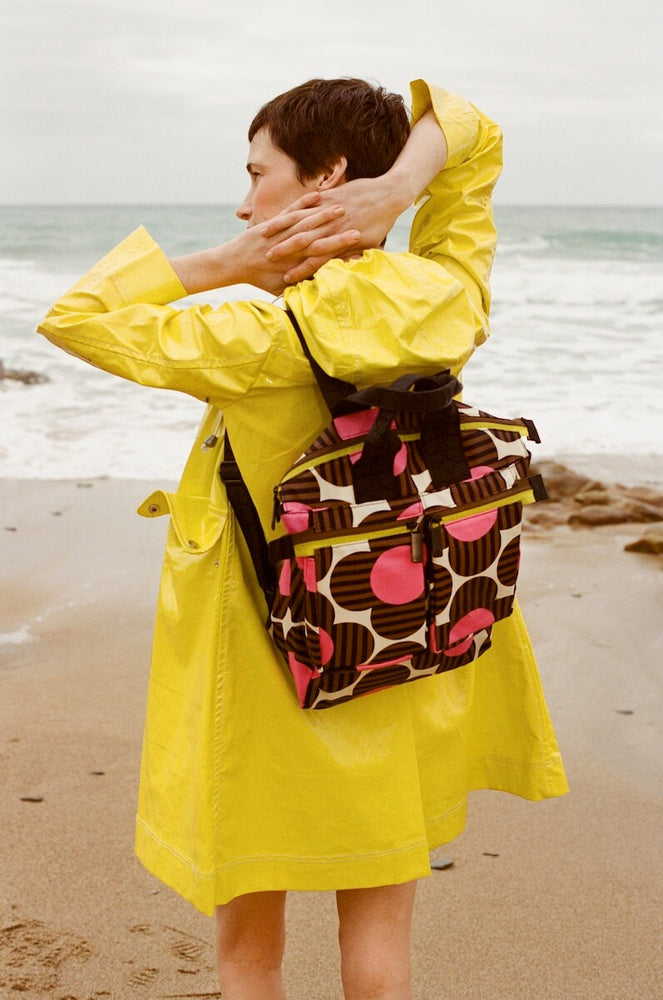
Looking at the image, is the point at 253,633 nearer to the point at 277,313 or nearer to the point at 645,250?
the point at 277,313

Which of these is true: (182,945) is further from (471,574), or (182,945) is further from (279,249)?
(279,249)

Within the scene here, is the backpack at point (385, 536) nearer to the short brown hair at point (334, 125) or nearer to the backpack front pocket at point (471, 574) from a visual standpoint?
the backpack front pocket at point (471, 574)

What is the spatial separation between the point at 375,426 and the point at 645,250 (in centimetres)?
2785

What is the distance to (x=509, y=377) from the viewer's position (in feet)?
34.3

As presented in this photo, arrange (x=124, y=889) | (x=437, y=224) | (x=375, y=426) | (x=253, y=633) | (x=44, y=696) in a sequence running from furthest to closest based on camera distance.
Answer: (x=44, y=696)
(x=124, y=889)
(x=437, y=224)
(x=253, y=633)
(x=375, y=426)

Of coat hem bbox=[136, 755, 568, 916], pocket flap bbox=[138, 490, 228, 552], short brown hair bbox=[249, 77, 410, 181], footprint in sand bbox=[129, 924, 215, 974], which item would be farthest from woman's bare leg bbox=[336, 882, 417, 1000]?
short brown hair bbox=[249, 77, 410, 181]

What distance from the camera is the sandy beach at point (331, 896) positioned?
96.1 inches

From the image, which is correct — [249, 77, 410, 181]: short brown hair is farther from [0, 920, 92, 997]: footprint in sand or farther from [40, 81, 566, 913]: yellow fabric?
[0, 920, 92, 997]: footprint in sand

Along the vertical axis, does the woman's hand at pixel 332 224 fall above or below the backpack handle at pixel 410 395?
above

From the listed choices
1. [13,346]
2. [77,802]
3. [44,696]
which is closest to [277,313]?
[77,802]

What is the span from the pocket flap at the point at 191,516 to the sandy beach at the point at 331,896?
128cm

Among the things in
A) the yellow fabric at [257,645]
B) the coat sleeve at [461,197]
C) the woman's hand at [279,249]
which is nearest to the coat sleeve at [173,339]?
the yellow fabric at [257,645]

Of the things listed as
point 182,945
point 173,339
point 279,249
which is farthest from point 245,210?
point 182,945

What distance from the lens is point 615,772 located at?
10.7 ft
